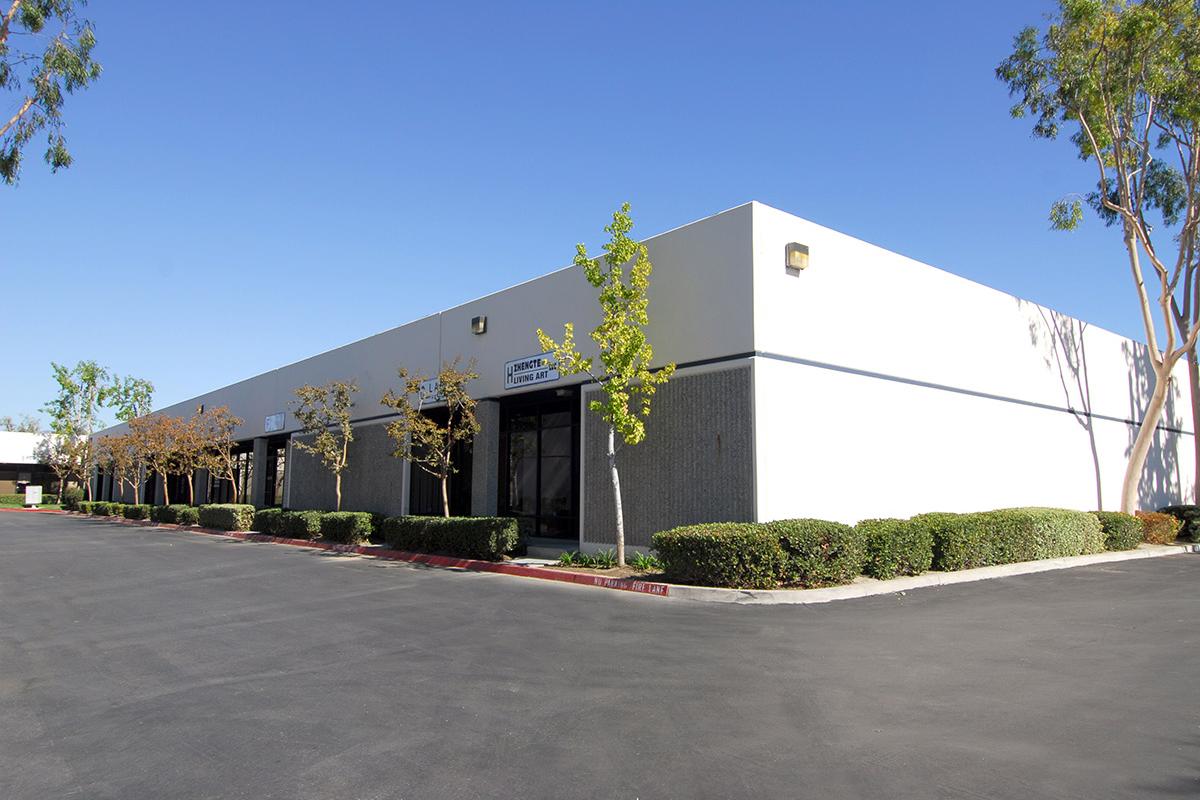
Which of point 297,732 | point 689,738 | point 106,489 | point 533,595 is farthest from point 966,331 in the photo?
point 106,489

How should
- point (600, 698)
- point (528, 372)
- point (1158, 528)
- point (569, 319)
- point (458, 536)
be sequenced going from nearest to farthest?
point (600, 698) < point (458, 536) < point (569, 319) < point (528, 372) < point (1158, 528)

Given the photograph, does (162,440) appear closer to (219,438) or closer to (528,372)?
(219,438)

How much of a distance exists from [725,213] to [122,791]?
1233cm

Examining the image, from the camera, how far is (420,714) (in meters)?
5.55

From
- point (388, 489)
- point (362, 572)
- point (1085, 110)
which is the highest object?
point (1085, 110)

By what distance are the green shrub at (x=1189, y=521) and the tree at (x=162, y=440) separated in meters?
37.3

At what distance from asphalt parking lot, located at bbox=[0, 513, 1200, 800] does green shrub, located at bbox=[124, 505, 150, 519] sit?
32080mm

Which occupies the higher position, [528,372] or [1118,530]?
[528,372]

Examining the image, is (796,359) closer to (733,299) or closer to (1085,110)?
(733,299)

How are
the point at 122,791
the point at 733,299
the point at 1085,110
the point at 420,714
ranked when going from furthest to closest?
the point at 1085,110, the point at 733,299, the point at 420,714, the point at 122,791

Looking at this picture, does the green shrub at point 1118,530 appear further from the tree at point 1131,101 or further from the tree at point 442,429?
the tree at point 442,429

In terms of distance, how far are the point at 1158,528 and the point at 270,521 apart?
27420 mm

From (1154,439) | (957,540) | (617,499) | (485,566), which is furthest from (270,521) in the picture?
(1154,439)

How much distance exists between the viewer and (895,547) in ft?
40.3
